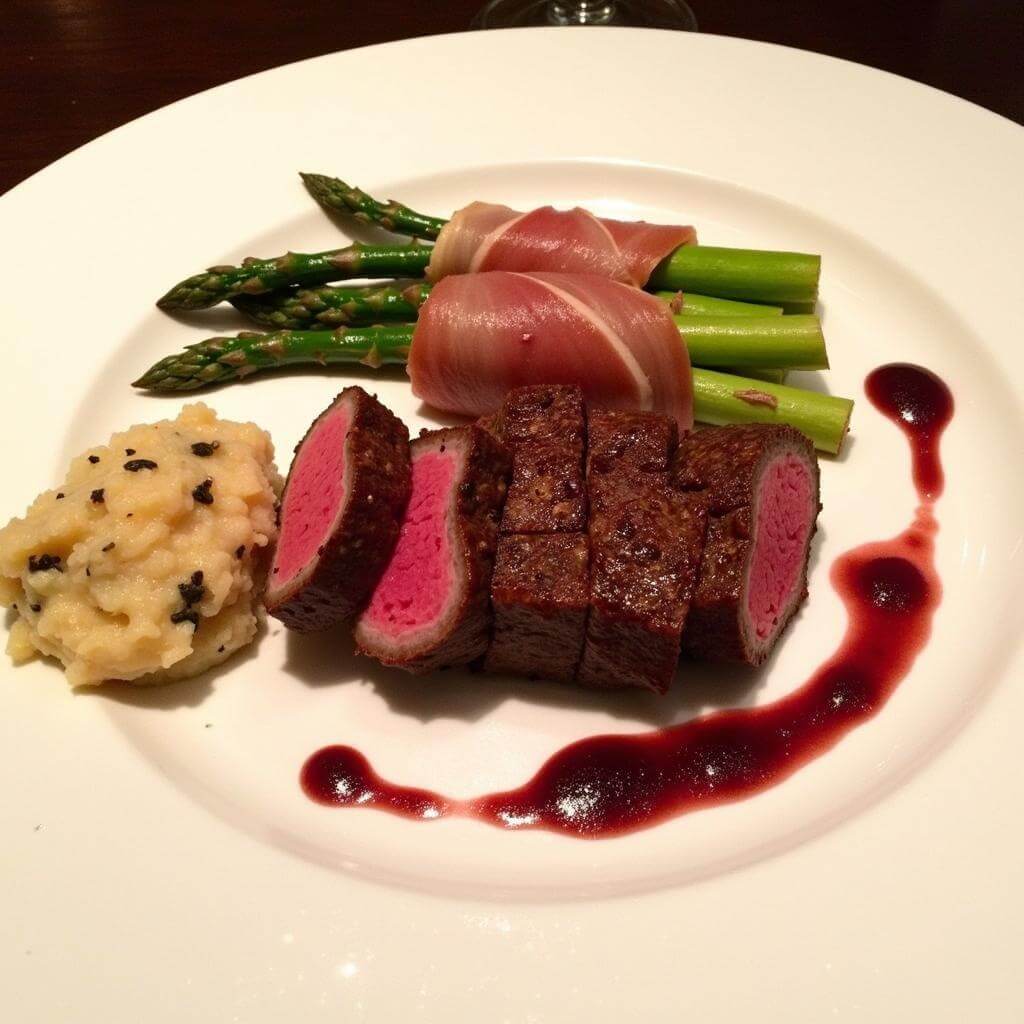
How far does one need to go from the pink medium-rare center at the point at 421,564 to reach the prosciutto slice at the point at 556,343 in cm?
83

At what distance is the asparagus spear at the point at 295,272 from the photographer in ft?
14.6

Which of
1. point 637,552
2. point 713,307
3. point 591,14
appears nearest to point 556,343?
point 713,307

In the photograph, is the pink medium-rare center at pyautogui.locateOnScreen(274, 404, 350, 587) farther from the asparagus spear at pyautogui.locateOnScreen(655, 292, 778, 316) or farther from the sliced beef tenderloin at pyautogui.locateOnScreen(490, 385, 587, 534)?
the asparagus spear at pyautogui.locateOnScreen(655, 292, 778, 316)

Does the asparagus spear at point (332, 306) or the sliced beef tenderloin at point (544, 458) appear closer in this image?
the sliced beef tenderloin at point (544, 458)

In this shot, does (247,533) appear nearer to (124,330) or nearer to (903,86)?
(124,330)

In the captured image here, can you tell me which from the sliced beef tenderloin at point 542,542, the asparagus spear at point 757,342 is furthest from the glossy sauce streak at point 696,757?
the asparagus spear at point 757,342

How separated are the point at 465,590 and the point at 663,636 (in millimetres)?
639

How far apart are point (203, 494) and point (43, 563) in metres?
0.56

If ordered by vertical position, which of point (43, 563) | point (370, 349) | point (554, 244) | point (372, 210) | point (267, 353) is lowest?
point (43, 563)

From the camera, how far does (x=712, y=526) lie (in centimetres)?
306

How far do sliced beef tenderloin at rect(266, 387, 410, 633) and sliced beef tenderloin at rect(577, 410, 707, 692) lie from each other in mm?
722

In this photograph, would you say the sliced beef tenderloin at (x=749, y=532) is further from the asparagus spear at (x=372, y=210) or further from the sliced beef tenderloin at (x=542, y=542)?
the asparagus spear at (x=372, y=210)

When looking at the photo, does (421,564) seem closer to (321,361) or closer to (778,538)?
(778,538)

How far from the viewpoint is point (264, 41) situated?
670cm
